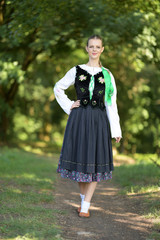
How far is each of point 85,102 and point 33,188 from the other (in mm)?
1850

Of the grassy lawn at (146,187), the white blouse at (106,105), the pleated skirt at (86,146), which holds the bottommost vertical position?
the grassy lawn at (146,187)

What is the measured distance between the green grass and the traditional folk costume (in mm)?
583

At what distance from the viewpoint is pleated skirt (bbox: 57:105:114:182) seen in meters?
3.74

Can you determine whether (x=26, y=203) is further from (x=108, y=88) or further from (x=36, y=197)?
(x=108, y=88)

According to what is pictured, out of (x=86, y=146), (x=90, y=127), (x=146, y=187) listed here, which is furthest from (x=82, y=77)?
(x=146, y=187)

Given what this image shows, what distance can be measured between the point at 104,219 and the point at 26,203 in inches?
38.7

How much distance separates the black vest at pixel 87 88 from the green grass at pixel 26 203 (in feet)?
4.42

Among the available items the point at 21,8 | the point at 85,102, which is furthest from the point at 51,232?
the point at 21,8

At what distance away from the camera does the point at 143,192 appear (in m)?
4.86

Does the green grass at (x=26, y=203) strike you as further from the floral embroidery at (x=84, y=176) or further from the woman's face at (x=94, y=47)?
the woman's face at (x=94, y=47)

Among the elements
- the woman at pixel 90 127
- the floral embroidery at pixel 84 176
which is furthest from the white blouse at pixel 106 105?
the floral embroidery at pixel 84 176

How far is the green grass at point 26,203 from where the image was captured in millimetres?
3005

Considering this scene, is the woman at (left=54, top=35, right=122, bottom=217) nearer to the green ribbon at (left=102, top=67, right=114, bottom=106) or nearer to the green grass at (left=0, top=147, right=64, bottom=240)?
the green ribbon at (left=102, top=67, right=114, bottom=106)

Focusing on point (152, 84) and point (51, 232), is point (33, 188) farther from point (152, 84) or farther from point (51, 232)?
point (152, 84)
